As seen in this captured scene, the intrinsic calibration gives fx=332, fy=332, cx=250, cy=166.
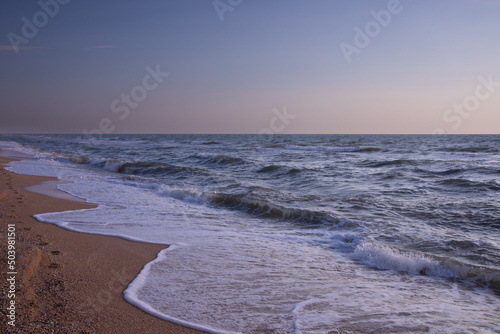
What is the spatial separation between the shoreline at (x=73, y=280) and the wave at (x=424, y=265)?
→ 2.96 m

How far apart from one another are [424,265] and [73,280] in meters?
4.26

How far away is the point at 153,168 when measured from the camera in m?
16.7

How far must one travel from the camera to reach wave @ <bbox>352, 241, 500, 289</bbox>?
13.6ft

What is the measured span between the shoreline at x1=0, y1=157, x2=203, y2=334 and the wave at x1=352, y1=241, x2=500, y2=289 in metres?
2.96

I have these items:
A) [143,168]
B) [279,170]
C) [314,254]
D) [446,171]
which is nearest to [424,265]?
[314,254]

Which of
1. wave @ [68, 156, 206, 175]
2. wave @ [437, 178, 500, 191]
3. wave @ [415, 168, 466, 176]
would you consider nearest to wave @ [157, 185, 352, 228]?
wave @ [68, 156, 206, 175]

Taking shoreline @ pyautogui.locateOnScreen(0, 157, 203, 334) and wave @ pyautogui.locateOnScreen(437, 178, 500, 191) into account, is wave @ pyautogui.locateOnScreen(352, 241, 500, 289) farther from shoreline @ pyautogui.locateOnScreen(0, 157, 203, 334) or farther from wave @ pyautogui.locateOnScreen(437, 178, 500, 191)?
wave @ pyautogui.locateOnScreen(437, 178, 500, 191)

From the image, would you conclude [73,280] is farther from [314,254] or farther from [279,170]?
[279,170]

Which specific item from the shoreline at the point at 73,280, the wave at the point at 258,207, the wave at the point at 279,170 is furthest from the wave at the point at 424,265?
the wave at the point at 279,170

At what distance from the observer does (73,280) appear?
3322mm

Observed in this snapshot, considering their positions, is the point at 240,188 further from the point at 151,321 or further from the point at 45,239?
the point at 151,321

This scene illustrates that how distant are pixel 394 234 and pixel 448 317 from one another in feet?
9.54

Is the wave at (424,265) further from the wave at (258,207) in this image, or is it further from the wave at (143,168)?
the wave at (143,168)

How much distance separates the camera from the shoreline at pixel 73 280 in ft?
8.40
